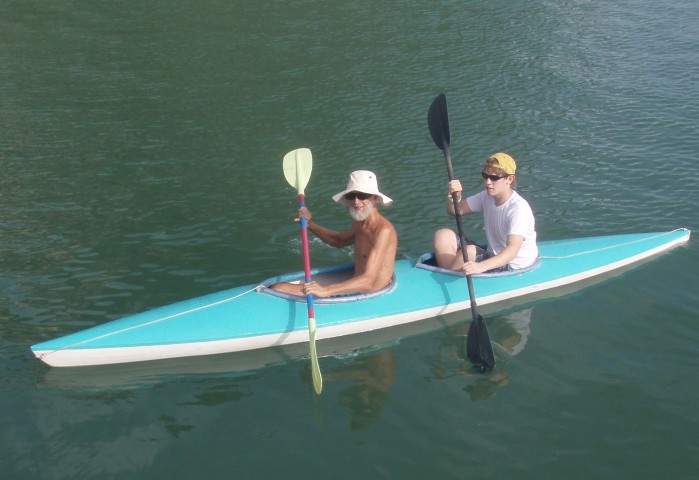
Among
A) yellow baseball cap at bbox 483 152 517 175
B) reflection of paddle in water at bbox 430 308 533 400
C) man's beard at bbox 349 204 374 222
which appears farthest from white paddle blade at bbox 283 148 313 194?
reflection of paddle in water at bbox 430 308 533 400

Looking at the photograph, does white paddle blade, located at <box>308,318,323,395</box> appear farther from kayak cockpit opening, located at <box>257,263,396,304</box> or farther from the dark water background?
kayak cockpit opening, located at <box>257,263,396,304</box>

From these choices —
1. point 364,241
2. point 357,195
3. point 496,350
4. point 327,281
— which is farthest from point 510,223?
point 327,281

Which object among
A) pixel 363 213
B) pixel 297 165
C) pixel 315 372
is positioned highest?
pixel 297 165

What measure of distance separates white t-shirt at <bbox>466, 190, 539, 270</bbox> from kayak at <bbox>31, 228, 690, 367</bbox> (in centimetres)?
17

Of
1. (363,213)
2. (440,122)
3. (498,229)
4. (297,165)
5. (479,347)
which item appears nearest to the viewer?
(479,347)

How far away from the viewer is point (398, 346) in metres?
7.25

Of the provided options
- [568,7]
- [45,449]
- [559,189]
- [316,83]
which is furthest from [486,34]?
[45,449]

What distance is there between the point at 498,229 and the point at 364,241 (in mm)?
1389

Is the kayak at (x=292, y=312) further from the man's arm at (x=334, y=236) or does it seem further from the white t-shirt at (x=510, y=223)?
the man's arm at (x=334, y=236)

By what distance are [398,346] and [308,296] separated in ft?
3.33

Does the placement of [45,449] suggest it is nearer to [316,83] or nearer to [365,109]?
[365,109]

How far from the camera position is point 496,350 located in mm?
7168

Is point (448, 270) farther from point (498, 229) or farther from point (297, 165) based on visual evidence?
point (297, 165)

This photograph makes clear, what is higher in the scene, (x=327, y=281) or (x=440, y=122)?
(x=440, y=122)
